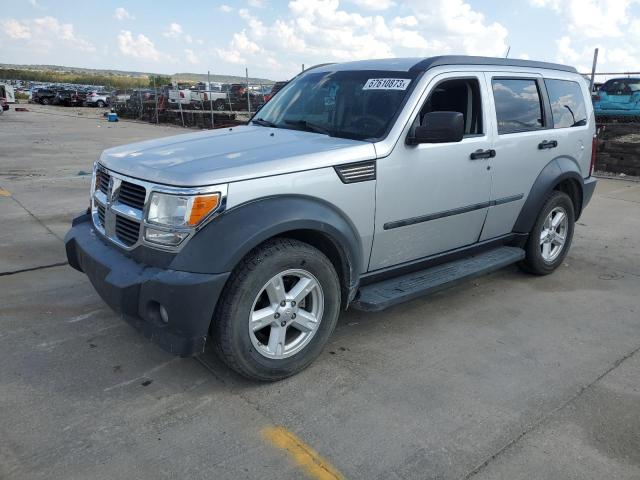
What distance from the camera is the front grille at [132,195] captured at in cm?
304

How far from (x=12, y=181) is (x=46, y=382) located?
7375mm

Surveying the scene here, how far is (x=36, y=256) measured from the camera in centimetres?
539

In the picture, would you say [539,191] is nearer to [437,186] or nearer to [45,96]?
[437,186]

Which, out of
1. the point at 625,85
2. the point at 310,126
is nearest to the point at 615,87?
the point at 625,85

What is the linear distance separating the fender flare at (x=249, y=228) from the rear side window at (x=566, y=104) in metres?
2.87

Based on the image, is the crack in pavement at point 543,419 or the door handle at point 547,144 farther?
→ the door handle at point 547,144

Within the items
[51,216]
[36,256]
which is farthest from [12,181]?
[36,256]

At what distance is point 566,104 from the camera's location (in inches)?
203

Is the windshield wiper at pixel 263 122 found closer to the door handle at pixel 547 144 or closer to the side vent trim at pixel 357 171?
the side vent trim at pixel 357 171

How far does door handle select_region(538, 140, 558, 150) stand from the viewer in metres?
4.69

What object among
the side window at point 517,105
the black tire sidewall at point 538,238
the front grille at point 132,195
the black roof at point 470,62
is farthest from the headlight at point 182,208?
the black tire sidewall at point 538,238

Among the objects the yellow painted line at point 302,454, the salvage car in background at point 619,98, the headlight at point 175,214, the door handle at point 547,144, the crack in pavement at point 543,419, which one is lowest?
the yellow painted line at point 302,454

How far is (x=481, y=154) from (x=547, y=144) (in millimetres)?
1030

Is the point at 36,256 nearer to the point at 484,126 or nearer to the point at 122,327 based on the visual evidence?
the point at 122,327
